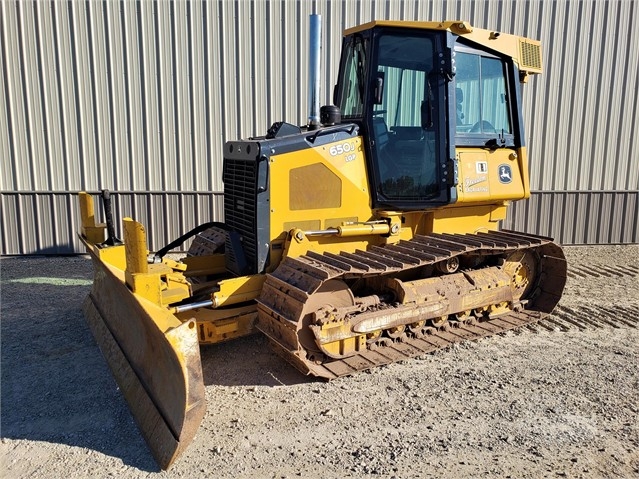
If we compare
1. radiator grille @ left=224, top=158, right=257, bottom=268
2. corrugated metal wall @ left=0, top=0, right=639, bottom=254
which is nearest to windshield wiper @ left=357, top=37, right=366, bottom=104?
radiator grille @ left=224, top=158, right=257, bottom=268

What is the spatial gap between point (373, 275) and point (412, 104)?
5.54 ft

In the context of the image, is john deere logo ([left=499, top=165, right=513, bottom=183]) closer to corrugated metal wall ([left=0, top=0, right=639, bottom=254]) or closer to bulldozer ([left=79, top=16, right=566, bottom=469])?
bulldozer ([left=79, top=16, right=566, bottom=469])

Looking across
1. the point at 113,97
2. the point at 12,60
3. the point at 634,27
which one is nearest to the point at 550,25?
the point at 634,27

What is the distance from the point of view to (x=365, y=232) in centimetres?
491

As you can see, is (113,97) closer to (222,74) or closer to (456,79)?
(222,74)

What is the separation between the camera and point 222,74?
8.48m

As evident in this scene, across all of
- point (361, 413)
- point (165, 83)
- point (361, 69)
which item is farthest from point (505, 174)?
point (165, 83)

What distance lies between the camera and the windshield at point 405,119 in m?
4.80

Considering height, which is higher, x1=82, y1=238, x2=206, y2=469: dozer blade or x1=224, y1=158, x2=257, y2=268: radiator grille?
x1=224, y1=158, x2=257, y2=268: radiator grille

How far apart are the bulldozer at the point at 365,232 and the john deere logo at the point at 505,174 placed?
1cm

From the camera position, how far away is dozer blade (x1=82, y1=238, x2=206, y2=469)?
310cm

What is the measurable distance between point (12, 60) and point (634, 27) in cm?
1069

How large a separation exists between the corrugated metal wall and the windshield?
410 centimetres

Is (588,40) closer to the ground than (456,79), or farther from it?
farther from it
